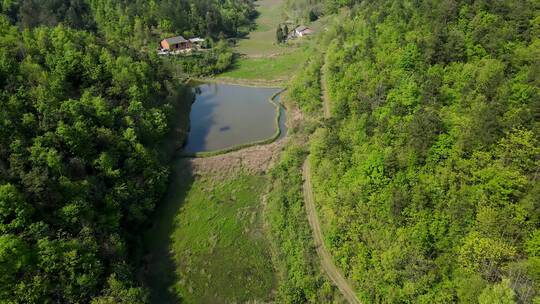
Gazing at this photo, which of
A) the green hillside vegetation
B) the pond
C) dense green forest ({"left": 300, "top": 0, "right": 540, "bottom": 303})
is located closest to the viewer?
dense green forest ({"left": 300, "top": 0, "right": 540, "bottom": 303})

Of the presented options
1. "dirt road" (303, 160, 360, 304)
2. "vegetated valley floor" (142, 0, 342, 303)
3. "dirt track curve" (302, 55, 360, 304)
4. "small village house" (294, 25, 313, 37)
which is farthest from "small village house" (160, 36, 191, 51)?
"dirt road" (303, 160, 360, 304)

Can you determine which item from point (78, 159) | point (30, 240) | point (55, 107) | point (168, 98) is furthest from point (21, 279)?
point (168, 98)

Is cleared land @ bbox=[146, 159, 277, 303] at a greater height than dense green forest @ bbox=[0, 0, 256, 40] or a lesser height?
lesser

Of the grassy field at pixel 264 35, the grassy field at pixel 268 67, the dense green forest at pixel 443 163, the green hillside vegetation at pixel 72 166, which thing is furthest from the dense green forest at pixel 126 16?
the dense green forest at pixel 443 163

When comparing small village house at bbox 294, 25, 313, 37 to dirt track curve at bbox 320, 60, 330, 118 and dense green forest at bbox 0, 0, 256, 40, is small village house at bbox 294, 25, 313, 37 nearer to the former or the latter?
dense green forest at bbox 0, 0, 256, 40

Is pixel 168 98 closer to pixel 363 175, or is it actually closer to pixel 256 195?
pixel 256 195

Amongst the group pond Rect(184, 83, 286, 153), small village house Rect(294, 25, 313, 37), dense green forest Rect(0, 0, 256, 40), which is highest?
dense green forest Rect(0, 0, 256, 40)

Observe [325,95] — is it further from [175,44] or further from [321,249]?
[175,44]

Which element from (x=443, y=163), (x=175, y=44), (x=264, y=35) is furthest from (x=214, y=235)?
(x=264, y=35)
